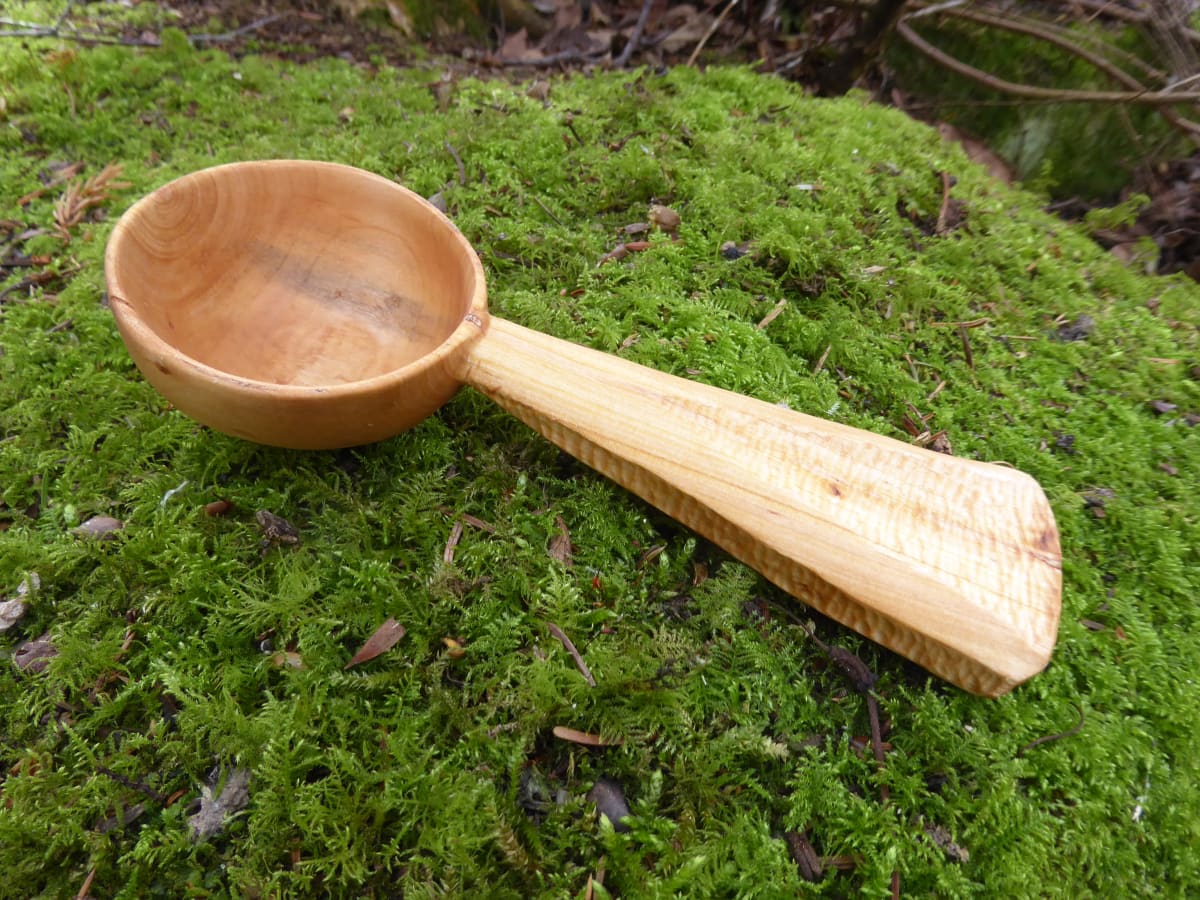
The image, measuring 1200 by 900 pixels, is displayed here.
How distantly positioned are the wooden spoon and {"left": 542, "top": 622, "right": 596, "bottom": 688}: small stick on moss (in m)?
0.30

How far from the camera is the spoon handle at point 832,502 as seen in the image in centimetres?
112

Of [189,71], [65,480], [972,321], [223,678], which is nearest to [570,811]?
[223,678]

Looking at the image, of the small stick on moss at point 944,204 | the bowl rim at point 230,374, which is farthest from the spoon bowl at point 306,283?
the small stick on moss at point 944,204

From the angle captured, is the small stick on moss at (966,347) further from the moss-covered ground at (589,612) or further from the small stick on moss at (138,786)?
the small stick on moss at (138,786)

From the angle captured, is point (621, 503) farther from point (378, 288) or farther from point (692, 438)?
point (378, 288)

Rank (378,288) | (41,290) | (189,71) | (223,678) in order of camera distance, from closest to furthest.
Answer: (223,678) → (378,288) → (41,290) → (189,71)

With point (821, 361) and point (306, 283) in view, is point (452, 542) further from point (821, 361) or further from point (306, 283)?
point (821, 361)

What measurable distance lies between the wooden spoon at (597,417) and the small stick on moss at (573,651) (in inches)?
12.0

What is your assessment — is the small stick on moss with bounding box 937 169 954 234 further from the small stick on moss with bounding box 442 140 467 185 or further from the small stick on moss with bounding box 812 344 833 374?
the small stick on moss with bounding box 442 140 467 185

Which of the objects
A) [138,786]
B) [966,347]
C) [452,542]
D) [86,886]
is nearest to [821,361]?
[966,347]

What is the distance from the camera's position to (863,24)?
277 cm

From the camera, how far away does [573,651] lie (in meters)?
1.24

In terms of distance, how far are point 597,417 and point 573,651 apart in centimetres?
43

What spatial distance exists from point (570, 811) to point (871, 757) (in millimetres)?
533
